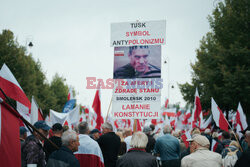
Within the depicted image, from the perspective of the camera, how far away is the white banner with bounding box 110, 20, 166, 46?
8609mm

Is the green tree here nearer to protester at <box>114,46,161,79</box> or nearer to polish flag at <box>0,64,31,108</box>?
protester at <box>114,46,161,79</box>

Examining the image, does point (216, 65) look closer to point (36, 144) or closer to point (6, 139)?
point (36, 144)

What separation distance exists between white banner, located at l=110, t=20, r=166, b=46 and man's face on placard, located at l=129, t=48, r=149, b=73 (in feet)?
0.73

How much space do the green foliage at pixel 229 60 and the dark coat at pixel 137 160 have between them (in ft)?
65.3

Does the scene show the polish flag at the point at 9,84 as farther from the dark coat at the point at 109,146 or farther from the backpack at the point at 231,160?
the backpack at the point at 231,160

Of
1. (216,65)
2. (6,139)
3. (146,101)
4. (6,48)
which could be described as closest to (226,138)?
Answer: (146,101)

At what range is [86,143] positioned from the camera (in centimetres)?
635

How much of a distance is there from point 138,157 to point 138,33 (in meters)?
4.30

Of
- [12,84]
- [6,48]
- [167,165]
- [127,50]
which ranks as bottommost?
[167,165]

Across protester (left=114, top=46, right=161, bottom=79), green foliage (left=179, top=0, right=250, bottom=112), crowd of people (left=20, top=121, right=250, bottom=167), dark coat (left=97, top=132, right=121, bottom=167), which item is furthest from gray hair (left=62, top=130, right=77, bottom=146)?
green foliage (left=179, top=0, right=250, bottom=112)

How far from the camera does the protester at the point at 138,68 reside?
8.43 metres

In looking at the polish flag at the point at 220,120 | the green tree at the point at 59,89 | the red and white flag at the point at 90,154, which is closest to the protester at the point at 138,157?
the red and white flag at the point at 90,154

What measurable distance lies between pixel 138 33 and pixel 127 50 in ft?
1.75

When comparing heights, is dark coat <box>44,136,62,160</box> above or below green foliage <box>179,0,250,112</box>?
below
